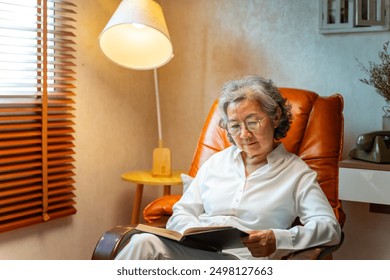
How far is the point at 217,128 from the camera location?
9.45 ft

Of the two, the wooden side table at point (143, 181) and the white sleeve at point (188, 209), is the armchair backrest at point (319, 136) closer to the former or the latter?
the white sleeve at point (188, 209)

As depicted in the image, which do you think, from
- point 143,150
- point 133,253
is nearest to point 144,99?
point 143,150

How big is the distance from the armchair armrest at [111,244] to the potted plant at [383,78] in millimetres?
1397

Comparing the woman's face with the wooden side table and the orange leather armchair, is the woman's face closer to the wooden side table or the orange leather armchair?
the orange leather armchair

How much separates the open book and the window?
4.60 ft

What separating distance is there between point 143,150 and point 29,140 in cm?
93

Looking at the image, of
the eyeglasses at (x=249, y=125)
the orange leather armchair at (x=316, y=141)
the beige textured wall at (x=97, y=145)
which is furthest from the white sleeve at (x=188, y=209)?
the beige textured wall at (x=97, y=145)

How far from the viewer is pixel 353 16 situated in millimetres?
3115

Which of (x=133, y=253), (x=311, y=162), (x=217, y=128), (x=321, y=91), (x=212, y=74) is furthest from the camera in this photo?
(x=212, y=74)

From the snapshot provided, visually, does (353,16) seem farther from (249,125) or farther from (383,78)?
(249,125)

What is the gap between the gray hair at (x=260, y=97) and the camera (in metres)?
2.42

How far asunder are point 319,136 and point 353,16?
2.53ft

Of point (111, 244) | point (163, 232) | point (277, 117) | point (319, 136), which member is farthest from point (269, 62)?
point (111, 244)
